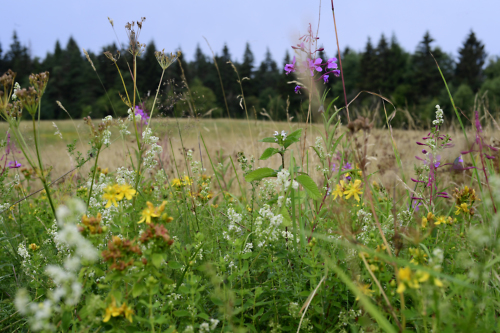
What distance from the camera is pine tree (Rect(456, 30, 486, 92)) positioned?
38.3 m

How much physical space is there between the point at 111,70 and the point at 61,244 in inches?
1916

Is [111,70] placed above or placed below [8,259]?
above

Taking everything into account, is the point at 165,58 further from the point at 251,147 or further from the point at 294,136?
the point at 251,147

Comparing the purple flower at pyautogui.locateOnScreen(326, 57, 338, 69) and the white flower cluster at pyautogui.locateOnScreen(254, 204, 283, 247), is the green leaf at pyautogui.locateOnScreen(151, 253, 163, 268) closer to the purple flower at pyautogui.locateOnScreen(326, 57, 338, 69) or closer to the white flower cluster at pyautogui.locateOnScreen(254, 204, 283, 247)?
the white flower cluster at pyautogui.locateOnScreen(254, 204, 283, 247)

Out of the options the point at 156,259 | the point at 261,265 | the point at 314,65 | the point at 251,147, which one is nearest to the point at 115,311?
the point at 156,259

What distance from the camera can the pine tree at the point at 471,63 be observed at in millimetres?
38344

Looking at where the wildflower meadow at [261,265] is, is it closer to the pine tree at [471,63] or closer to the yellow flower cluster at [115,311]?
the yellow flower cluster at [115,311]

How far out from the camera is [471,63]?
39094 mm

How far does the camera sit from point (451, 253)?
1562 millimetres

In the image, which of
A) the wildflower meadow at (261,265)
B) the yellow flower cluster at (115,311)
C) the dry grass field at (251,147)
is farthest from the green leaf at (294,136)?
the yellow flower cluster at (115,311)

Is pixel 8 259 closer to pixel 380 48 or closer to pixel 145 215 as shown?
pixel 145 215

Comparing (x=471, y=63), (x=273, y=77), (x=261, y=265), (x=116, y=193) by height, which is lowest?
(x=261, y=265)

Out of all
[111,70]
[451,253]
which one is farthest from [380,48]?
[451,253]

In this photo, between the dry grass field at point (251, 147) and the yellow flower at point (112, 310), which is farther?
the dry grass field at point (251, 147)
